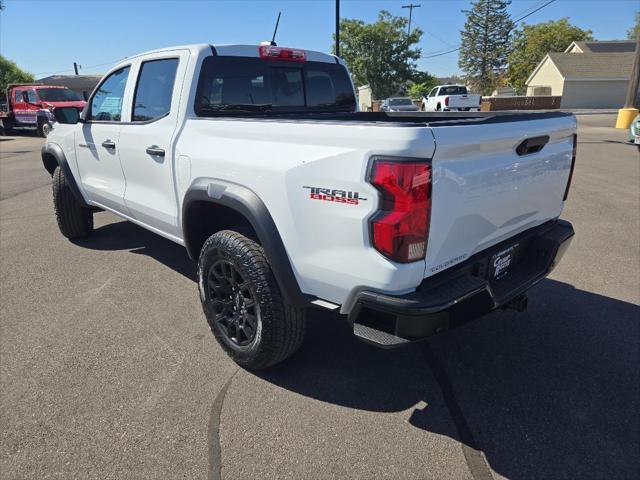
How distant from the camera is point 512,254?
2678 millimetres

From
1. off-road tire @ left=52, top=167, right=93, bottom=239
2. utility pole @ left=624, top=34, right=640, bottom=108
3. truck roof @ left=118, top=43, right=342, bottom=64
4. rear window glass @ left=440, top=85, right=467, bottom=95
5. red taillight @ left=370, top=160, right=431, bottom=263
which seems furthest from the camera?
rear window glass @ left=440, top=85, right=467, bottom=95

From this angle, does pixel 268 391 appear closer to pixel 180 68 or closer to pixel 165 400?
pixel 165 400

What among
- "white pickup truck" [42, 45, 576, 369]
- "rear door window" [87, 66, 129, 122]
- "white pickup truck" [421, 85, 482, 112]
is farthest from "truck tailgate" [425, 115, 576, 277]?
"white pickup truck" [421, 85, 482, 112]

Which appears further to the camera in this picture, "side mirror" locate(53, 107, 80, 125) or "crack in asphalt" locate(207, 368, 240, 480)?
"side mirror" locate(53, 107, 80, 125)

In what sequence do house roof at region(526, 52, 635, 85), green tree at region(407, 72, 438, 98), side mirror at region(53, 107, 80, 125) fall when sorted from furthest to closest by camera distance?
green tree at region(407, 72, 438, 98)
house roof at region(526, 52, 635, 85)
side mirror at region(53, 107, 80, 125)

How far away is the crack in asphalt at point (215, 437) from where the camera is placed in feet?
7.04

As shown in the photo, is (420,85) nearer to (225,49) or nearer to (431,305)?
(225,49)

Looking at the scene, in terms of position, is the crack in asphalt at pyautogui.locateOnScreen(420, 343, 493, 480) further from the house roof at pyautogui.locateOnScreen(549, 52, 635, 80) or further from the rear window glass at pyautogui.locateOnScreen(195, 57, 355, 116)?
the house roof at pyautogui.locateOnScreen(549, 52, 635, 80)

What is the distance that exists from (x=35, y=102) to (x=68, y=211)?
1841 centimetres

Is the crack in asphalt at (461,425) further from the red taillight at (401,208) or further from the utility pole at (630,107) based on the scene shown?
the utility pole at (630,107)

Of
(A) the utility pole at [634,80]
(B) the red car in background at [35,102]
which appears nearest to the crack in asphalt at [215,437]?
(A) the utility pole at [634,80]

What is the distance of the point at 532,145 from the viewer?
246 centimetres

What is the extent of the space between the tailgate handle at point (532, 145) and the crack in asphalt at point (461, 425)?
1406 mm

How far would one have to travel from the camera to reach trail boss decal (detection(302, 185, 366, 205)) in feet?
6.60
